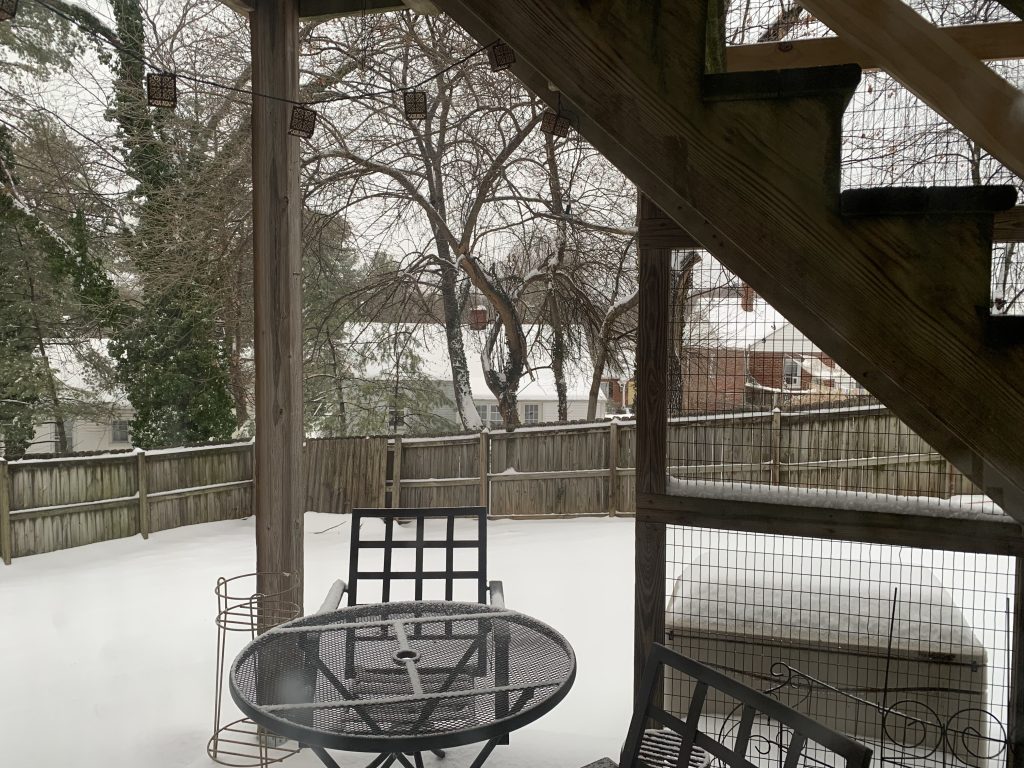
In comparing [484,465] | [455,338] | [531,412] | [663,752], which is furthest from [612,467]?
[663,752]

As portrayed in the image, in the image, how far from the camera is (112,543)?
7066mm

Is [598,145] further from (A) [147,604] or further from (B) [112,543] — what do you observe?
(B) [112,543]

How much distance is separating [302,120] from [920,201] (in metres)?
2.30

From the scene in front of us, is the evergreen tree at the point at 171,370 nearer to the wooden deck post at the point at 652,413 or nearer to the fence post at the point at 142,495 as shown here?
the fence post at the point at 142,495

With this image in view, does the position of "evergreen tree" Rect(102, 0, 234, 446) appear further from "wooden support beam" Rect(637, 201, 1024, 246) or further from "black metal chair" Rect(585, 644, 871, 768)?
"black metal chair" Rect(585, 644, 871, 768)

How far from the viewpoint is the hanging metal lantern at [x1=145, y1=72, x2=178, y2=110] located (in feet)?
8.29

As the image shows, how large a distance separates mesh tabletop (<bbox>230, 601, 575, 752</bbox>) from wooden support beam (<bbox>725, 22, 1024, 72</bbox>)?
1737 millimetres

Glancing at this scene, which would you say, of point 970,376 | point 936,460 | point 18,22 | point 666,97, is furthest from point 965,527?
point 18,22

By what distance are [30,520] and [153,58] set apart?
4.62 meters

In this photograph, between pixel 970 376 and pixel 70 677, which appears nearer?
pixel 970 376

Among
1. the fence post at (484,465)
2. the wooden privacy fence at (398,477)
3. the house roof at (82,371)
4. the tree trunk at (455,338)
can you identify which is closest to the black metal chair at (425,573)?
the fence post at (484,465)

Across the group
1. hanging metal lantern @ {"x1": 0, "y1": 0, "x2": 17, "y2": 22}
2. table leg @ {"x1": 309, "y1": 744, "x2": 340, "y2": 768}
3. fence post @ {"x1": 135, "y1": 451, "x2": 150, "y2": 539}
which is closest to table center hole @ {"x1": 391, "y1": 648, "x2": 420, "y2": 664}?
table leg @ {"x1": 309, "y1": 744, "x2": 340, "y2": 768}

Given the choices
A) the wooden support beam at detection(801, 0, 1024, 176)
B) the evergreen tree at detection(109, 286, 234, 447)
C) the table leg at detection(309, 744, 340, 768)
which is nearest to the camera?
the wooden support beam at detection(801, 0, 1024, 176)

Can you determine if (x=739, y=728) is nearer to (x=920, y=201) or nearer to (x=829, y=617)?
(x=920, y=201)
